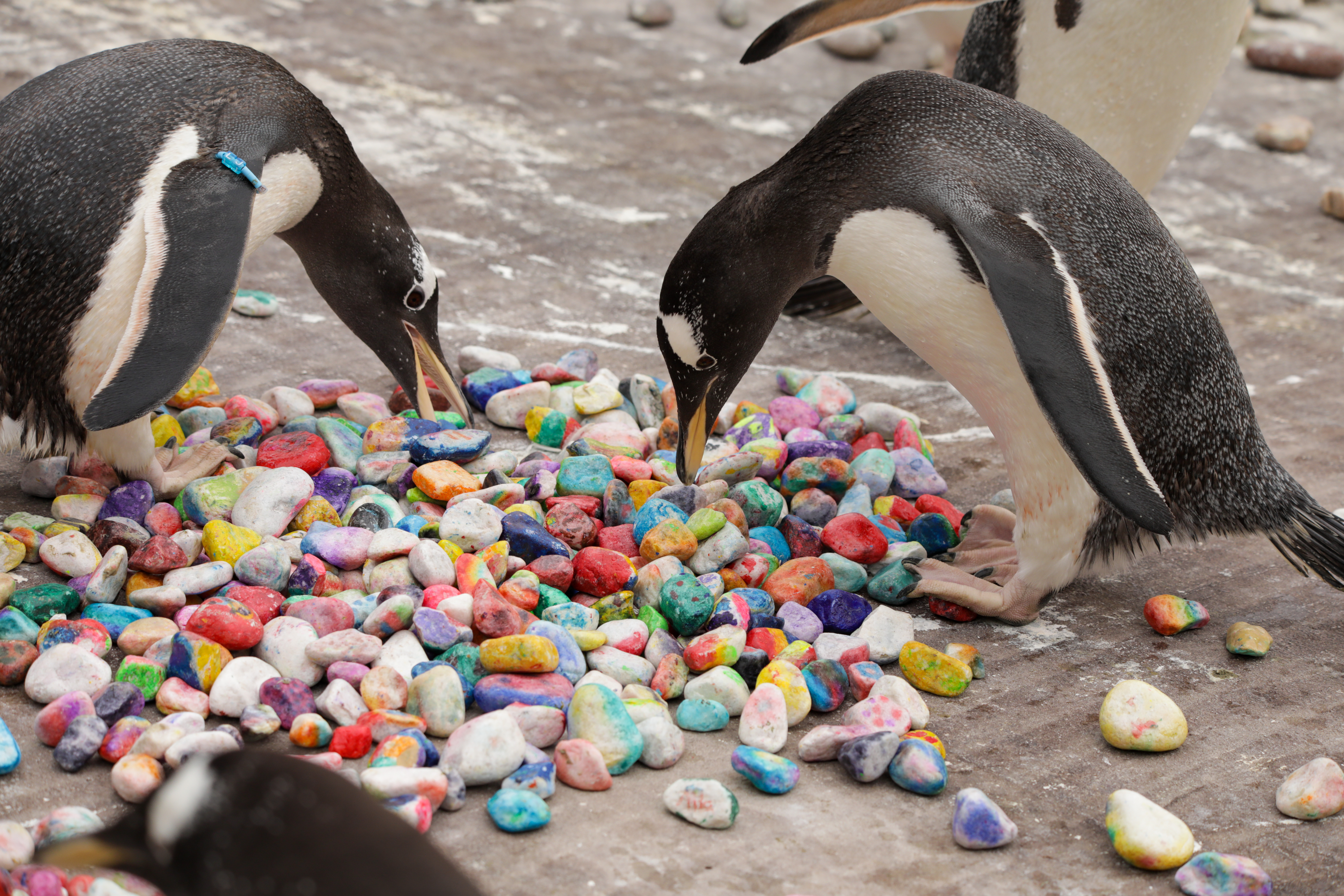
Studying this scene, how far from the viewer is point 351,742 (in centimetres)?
164

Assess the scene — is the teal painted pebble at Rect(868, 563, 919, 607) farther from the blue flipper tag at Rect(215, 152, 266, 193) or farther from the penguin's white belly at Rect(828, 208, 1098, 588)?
the blue flipper tag at Rect(215, 152, 266, 193)

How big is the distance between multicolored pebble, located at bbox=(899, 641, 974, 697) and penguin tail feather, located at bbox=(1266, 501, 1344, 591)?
69 centimetres

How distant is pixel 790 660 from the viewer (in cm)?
192

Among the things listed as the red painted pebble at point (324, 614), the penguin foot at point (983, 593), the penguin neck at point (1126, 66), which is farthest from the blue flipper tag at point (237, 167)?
the penguin neck at point (1126, 66)

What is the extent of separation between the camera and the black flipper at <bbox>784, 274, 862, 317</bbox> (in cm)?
345

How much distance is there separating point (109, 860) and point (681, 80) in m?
4.47

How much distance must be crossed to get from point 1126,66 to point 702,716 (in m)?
1.98

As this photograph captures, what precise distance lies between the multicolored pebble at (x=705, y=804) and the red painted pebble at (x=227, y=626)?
680 millimetres

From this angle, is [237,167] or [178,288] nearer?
[178,288]

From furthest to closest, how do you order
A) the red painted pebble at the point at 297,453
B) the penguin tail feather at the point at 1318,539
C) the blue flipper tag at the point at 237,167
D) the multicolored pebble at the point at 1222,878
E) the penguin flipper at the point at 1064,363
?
1. the red painted pebble at the point at 297,453
2. the penguin tail feather at the point at 1318,539
3. the blue flipper tag at the point at 237,167
4. the penguin flipper at the point at 1064,363
5. the multicolored pebble at the point at 1222,878

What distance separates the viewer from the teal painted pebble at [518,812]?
1.52 metres

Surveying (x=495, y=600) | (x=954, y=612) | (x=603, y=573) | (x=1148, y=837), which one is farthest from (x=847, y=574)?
(x=1148, y=837)

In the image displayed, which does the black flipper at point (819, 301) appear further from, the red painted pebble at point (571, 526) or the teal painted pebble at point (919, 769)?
the teal painted pebble at point (919, 769)

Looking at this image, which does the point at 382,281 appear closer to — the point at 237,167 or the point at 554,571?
the point at 237,167
